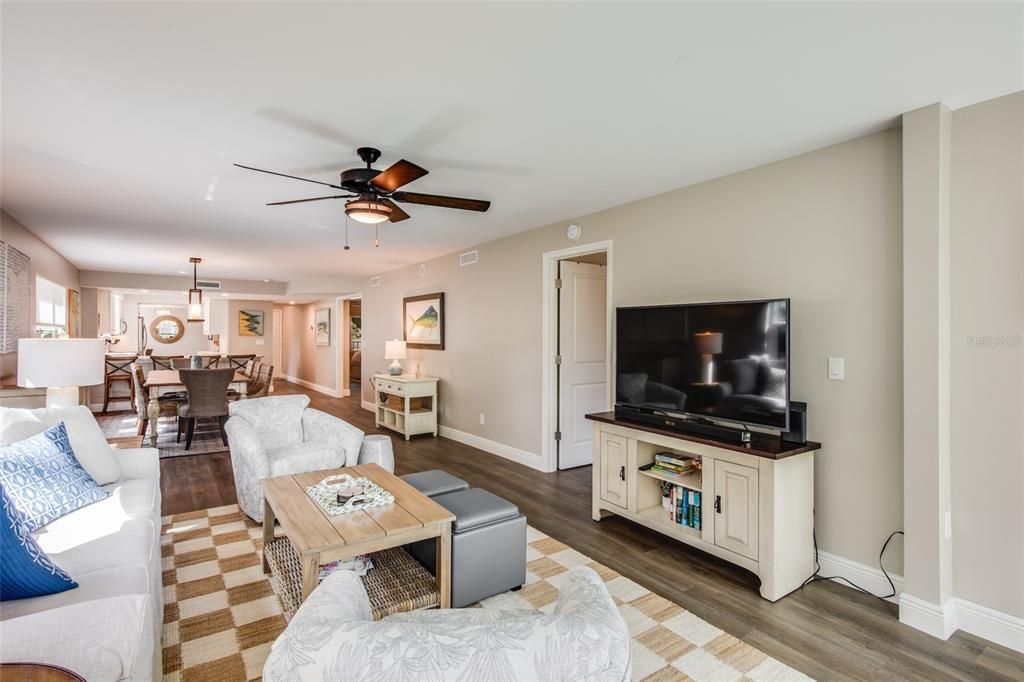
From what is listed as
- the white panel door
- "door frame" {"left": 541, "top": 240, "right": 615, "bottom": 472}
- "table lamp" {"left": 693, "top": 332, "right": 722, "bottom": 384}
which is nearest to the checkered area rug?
"table lamp" {"left": 693, "top": 332, "right": 722, "bottom": 384}

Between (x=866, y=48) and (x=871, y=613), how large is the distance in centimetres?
255

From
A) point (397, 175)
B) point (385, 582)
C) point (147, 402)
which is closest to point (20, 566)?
point (385, 582)

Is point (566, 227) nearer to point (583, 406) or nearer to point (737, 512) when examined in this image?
point (583, 406)

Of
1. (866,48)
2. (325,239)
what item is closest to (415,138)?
(866,48)

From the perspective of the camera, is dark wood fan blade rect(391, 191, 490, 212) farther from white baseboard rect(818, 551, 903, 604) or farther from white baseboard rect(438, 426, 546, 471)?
white baseboard rect(818, 551, 903, 604)

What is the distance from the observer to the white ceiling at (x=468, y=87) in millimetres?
1702

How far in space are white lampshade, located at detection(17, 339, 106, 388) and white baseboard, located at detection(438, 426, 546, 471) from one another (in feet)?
11.6

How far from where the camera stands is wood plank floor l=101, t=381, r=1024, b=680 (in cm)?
206

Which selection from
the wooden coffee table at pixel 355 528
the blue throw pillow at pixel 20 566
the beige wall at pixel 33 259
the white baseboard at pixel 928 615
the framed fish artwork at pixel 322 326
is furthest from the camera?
the framed fish artwork at pixel 322 326

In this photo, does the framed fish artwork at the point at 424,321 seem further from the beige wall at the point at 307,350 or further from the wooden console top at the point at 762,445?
the wooden console top at the point at 762,445

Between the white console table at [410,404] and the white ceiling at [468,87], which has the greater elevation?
the white ceiling at [468,87]

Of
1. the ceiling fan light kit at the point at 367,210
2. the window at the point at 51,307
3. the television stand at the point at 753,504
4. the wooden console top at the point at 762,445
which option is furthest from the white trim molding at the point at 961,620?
the window at the point at 51,307

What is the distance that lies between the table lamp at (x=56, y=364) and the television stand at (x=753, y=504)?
12.0 ft

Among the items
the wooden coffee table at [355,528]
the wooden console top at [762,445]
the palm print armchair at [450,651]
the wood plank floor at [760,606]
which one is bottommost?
the wood plank floor at [760,606]
